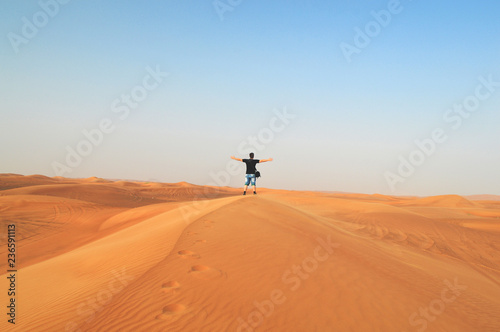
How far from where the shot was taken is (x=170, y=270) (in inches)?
162

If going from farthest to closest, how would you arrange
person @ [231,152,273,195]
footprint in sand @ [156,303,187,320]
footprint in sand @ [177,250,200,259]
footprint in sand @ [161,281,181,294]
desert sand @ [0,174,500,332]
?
person @ [231,152,273,195], footprint in sand @ [177,250,200,259], footprint in sand @ [161,281,181,294], desert sand @ [0,174,500,332], footprint in sand @ [156,303,187,320]

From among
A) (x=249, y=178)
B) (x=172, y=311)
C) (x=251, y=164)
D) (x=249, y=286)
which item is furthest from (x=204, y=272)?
(x=249, y=178)

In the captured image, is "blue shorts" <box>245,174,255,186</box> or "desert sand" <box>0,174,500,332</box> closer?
"desert sand" <box>0,174,500,332</box>

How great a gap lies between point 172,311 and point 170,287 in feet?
1.60

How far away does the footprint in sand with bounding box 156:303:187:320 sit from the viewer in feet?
10.0

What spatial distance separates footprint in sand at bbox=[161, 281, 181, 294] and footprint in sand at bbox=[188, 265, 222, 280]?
12.0 inches

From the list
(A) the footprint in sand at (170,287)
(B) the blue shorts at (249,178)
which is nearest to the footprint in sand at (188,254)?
(A) the footprint in sand at (170,287)

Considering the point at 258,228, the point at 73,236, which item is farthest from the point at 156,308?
the point at 73,236

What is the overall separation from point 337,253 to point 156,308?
12.4 ft

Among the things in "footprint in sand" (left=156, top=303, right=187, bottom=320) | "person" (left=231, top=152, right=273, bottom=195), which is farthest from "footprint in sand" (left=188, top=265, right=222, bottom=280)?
"person" (left=231, top=152, right=273, bottom=195)

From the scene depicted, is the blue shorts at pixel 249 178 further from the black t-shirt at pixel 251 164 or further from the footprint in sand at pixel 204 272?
the footprint in sand at pixel 204 272

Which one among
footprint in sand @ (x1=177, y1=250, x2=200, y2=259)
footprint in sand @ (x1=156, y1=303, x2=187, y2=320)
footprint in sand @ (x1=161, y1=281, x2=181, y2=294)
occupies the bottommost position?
Answer: footprint in sand @ (x1=156, y1=303, x2=187, y2=320)

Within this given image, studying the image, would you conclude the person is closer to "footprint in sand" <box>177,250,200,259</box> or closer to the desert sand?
the desert sand

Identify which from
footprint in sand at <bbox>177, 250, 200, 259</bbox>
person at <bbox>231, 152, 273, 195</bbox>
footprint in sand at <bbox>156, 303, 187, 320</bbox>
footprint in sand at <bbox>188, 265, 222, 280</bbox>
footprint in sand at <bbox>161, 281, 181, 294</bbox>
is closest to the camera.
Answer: footprint in sand at <bbox>156, 303, 187, 320</bbox>
